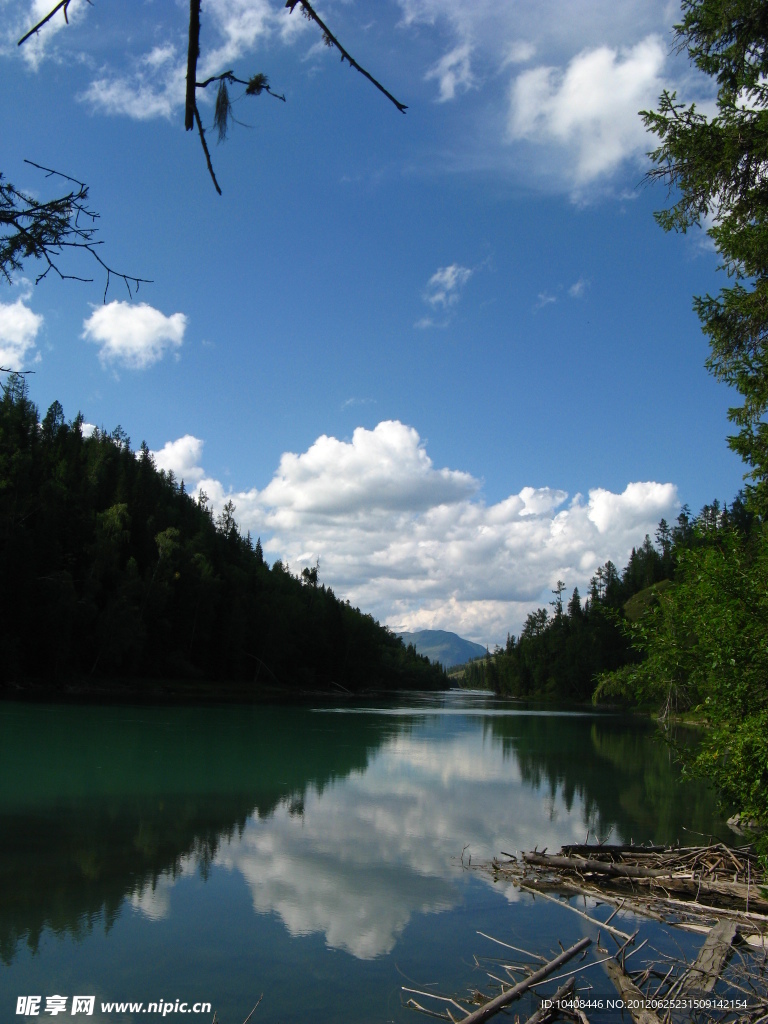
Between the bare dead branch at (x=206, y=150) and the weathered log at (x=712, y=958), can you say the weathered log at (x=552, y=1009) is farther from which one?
the bare dead branch at (x=206, y=150)

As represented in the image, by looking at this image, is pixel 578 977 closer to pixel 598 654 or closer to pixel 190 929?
pixel 190 929

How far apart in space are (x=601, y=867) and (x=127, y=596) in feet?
199

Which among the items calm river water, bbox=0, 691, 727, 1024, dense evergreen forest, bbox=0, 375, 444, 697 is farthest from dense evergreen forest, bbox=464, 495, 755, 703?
calm river water, bbox=0, 691, 727, 1024

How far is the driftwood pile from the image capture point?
7410mm

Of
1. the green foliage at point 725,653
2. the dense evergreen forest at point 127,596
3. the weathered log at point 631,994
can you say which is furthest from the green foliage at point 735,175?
the dense evergreen forest at point 127,596

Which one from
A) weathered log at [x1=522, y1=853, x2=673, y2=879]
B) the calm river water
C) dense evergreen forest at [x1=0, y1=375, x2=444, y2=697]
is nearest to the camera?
the calm river water

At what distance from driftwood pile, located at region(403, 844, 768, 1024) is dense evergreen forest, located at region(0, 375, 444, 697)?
5248cm

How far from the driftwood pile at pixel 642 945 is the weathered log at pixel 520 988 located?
17 mm

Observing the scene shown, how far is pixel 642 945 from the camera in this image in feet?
28.2

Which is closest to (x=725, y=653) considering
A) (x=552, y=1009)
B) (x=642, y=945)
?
(x=642, y=945)

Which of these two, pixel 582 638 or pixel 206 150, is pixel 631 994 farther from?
pixel 582 638

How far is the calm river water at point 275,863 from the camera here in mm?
8547

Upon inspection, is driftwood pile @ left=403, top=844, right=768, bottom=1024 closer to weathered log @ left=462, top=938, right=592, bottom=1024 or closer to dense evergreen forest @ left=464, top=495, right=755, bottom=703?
weathered log @ left=462, top=938, right=592, bottom=1024

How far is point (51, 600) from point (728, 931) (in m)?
59.4
